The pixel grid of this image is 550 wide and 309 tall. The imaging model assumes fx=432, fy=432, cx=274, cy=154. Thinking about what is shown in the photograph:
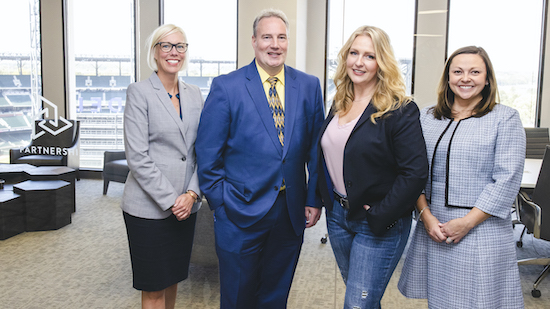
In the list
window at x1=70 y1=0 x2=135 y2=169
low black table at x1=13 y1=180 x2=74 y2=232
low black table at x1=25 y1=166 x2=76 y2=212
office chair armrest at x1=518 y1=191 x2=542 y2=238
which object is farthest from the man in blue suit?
window at x1=70 y1=0 x2=135 y2=169

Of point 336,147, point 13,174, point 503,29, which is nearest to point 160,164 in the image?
point 336,147

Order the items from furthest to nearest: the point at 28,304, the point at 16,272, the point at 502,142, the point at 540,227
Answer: the point at 16,272, the point at 540,227, the point at 28,304, the point at 502,142

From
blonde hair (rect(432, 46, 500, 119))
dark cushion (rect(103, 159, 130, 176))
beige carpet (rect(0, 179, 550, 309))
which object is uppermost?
blonde hair (rect(432, 46, 500, 119))

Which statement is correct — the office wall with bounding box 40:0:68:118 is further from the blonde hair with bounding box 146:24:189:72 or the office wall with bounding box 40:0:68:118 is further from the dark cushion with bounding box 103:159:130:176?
the blonde hair with bounding box 146:24:189:72

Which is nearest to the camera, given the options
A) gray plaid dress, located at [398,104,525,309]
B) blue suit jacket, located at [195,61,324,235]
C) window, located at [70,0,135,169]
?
gray plaid dress, located at [398,104,525,309]

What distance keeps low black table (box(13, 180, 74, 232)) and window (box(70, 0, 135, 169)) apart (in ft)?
4.20

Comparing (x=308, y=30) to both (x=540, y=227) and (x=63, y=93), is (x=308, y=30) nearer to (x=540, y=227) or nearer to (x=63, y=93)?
(x=63, y=93)

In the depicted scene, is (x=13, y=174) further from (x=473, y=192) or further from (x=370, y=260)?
(x=473, y=192)

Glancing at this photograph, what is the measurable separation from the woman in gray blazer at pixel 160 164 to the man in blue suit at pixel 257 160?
172mm

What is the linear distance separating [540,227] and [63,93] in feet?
17.5

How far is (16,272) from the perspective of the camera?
124 inches

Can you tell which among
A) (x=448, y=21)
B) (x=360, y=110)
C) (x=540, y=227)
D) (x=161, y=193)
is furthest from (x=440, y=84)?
(x=448, y=21)

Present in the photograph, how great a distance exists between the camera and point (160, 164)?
194 centimetres

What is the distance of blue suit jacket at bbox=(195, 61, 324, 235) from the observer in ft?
5.80
